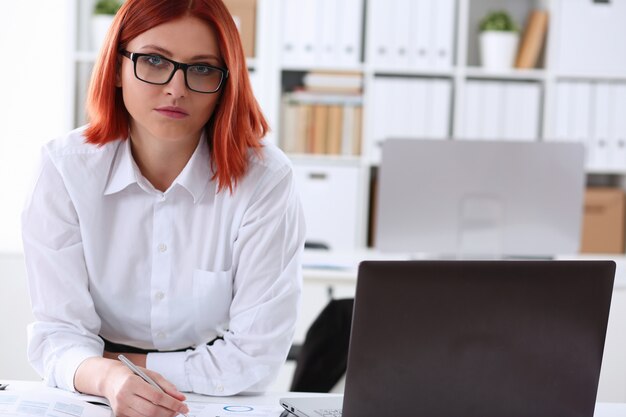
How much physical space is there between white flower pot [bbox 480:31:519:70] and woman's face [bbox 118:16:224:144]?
2530 millimetres

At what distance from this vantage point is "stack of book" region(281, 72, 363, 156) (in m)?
3.69

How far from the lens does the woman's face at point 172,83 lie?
1.36m

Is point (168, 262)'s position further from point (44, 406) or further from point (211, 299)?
point (44, 406)

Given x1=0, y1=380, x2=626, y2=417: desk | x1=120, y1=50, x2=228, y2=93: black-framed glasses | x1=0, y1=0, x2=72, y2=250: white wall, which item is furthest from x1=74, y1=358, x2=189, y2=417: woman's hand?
x1=0, y1=0, x2=72, y2=250: white wall

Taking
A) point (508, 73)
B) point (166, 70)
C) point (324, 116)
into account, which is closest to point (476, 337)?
point (166, 70)

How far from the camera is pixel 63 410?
118cm

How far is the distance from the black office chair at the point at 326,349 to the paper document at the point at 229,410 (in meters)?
0.41

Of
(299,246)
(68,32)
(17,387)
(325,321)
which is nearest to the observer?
(17,387)

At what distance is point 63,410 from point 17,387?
0.15m

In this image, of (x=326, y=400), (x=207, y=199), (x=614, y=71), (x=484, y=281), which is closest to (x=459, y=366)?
(x=484, y=281)

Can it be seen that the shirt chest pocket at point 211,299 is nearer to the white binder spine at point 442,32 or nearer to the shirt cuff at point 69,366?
the shirt cuff at point 69,366

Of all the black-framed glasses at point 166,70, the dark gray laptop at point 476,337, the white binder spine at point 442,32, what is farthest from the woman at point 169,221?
the white binder spine at point 442,32

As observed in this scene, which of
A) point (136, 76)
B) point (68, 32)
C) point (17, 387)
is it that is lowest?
point (17, 387)

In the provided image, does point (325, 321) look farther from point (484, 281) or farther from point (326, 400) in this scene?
point (484, 281)
